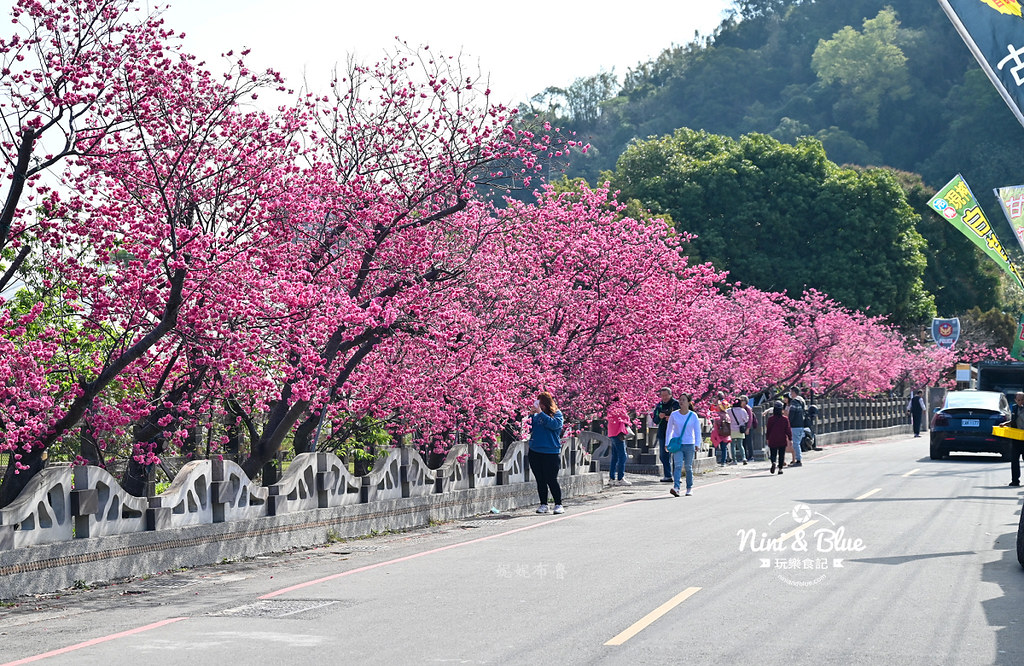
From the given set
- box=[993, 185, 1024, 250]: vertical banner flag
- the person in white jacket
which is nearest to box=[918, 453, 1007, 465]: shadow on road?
box=[993, 185, 1024, 250]: vertical banner flag

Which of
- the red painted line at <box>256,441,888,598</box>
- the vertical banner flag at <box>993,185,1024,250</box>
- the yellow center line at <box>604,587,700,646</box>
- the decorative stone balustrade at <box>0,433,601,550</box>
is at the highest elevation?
the vertical banner flag at <box>993,185,1024,250</box>

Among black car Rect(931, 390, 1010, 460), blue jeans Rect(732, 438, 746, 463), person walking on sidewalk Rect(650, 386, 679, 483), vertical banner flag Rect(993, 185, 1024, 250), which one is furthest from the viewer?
vertical banner flag Rect(993, 185, 1024, 250)

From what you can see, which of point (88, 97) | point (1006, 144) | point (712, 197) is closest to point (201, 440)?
point (88, 97)

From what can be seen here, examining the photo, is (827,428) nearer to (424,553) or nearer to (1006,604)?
(424,553)

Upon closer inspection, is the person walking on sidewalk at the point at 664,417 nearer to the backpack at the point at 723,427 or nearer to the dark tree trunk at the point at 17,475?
the backpack at the point at 723,427

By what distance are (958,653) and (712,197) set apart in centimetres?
5433

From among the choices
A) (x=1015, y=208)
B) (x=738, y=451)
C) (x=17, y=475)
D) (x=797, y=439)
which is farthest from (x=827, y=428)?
(x=17, y=475)

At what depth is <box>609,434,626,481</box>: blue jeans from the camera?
27016 millimetres

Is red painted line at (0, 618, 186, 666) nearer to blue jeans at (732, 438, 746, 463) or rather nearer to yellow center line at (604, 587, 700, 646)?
yellow center line at (604, 587, 700, 646)

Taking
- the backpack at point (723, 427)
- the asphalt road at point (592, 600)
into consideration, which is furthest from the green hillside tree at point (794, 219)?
the asphalt road at point (592, 600)

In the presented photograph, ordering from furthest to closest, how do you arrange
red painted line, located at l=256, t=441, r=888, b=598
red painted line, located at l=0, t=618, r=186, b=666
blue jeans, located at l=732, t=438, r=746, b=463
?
blue jeans, located at l=732, t=438, r=746, b=463
red painted line, located at l=256, t=441, r=888, b=598
red painted line, located at l=0, t=618, r=186, b=666

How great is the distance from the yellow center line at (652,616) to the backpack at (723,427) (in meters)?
22.5

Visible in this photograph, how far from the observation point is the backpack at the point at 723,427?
108 feet

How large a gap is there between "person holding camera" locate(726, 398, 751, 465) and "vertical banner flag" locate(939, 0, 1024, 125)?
61.5 ft
